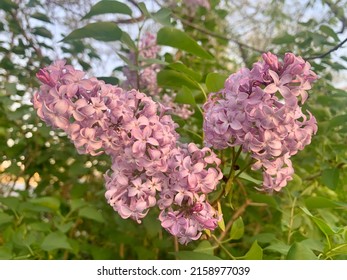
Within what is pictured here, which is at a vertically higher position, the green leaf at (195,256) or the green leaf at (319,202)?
the green leaf at (319,202)

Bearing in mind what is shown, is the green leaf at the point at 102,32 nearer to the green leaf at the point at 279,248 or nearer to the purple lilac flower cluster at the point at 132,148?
the purple lilac flower cluster at the point at 132,148

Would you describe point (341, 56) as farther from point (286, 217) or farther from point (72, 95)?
point (72, 95)

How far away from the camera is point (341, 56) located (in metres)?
1.04

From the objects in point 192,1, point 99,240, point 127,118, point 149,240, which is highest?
point 127,118

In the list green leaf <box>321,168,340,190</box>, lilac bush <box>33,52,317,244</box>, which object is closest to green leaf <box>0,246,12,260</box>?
lilac bush <box>33,52,317,244</box>

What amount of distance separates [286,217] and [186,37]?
1.17ft

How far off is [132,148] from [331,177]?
1.63 ft

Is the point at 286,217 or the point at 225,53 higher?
the point at 286,217

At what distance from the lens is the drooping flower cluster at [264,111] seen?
21.3 inches

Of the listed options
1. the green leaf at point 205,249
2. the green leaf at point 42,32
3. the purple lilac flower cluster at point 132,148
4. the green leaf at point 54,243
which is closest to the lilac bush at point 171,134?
the purple lilac flower cluster at point 132,148

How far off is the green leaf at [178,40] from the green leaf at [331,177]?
13.3 inches

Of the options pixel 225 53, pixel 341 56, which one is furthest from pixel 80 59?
pixel 225 53

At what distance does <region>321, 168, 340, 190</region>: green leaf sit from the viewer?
909mm

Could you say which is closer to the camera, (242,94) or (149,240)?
(242,94)
